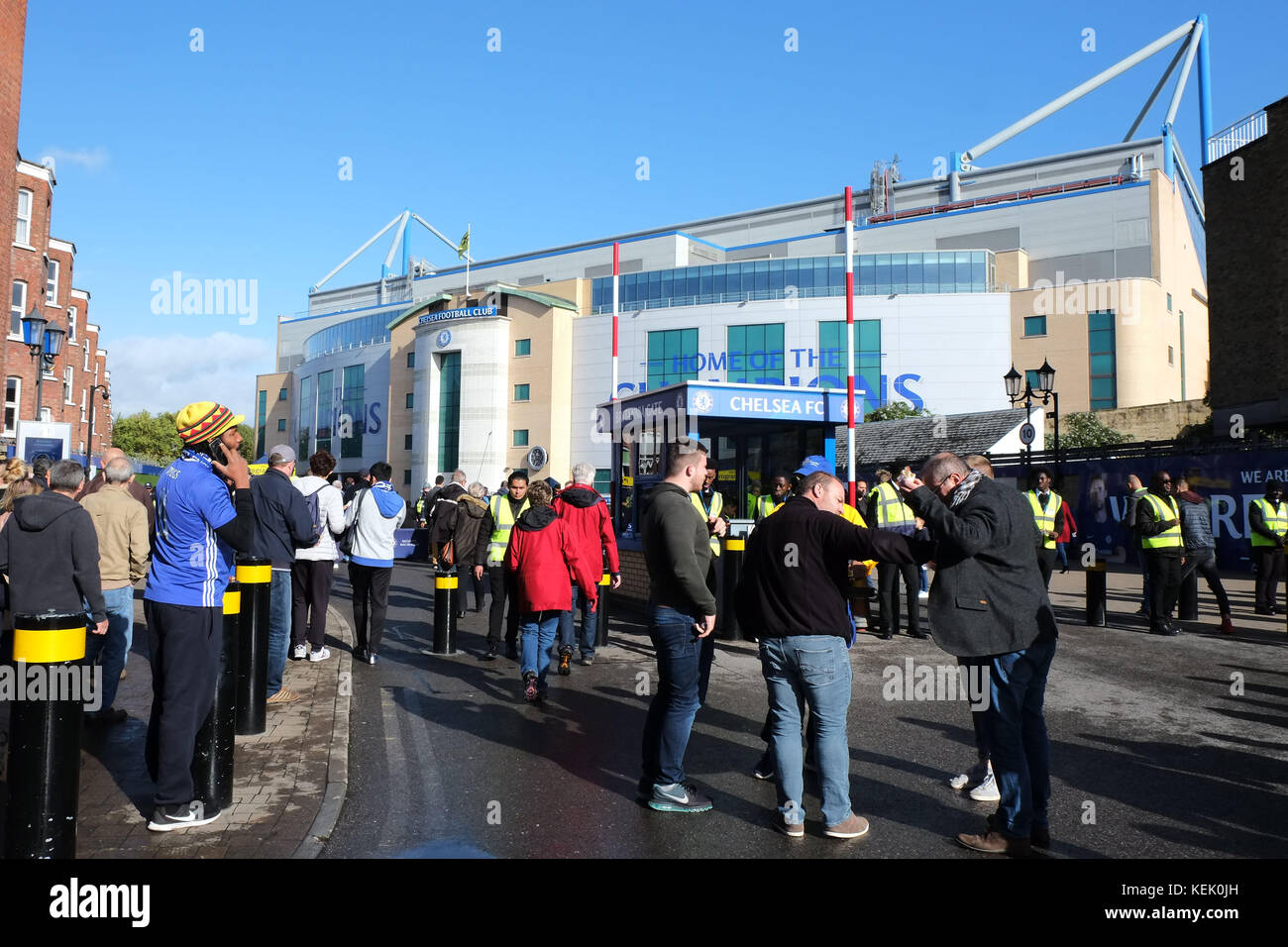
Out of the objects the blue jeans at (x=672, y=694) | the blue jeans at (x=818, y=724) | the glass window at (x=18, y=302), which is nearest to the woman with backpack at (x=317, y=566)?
the blue jeans at (x=672, y=694)

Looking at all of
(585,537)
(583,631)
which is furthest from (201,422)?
(583,631)

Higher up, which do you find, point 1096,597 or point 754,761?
point 1096,597

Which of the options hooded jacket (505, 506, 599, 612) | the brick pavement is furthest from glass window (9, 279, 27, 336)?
hooded jacket (505, 506, 599, 612)

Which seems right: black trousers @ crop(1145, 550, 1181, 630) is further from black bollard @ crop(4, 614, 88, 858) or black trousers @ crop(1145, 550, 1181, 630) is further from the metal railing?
the metal railing

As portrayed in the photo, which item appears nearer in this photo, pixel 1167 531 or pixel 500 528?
pixel 500 528

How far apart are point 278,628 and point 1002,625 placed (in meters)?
5.54

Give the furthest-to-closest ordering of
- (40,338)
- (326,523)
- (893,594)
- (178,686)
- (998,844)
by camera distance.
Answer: (40,338), (893,594), (326,523), (178,686), (998,844)

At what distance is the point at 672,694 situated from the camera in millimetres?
4707

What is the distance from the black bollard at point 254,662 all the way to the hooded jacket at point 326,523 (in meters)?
2.41

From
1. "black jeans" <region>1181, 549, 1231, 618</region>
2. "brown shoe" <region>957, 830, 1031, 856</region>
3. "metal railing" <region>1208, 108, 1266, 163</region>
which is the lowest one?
"brown shoe" <region>957, 830, 1031, 856</region>

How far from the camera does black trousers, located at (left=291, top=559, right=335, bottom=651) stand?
8.52 m

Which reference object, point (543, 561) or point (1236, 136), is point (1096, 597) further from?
point (1236, 136)

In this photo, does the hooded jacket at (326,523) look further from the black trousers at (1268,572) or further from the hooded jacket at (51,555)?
the black trousers at (1268,572)

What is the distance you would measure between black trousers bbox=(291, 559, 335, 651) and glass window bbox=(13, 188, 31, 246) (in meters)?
27.2
